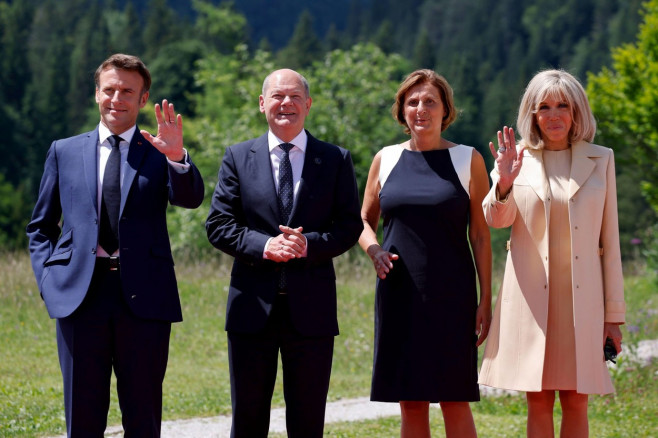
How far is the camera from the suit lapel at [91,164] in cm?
509

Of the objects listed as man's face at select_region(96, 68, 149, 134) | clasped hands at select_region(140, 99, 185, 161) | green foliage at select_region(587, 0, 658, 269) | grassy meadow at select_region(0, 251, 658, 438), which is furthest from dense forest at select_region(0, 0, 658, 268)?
grassy meadow at select_region(0, 251, 658, 438)

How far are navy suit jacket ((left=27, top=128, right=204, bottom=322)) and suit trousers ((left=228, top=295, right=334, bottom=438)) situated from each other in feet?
1.34

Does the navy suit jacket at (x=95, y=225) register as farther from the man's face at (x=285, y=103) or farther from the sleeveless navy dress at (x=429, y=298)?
the sleeveless navy dress at (x=429, y=298)

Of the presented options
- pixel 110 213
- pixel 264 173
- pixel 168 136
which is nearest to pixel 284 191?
pixel 264 173

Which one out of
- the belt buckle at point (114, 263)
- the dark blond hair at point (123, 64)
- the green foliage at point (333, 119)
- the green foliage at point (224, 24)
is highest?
the green foliage at point (224, 24)

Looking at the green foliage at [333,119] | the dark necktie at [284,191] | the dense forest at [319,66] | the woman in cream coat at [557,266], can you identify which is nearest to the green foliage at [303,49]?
the dense forest at [319,66]

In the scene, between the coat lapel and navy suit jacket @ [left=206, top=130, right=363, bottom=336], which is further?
the coat lapel

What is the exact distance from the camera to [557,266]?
5.48m

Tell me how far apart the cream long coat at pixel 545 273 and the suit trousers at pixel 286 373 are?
0.94 m

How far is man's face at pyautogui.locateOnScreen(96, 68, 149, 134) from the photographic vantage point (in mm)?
5145

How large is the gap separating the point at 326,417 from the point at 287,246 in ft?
13.3

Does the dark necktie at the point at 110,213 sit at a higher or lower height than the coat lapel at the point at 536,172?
lower

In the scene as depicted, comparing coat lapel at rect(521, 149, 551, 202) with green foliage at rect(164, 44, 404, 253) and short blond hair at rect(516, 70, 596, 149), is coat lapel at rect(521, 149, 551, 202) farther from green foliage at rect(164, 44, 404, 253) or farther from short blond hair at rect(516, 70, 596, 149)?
green foliage at rect(164, 44, 404, 253)

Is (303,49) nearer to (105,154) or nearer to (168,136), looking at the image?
(105,154)
